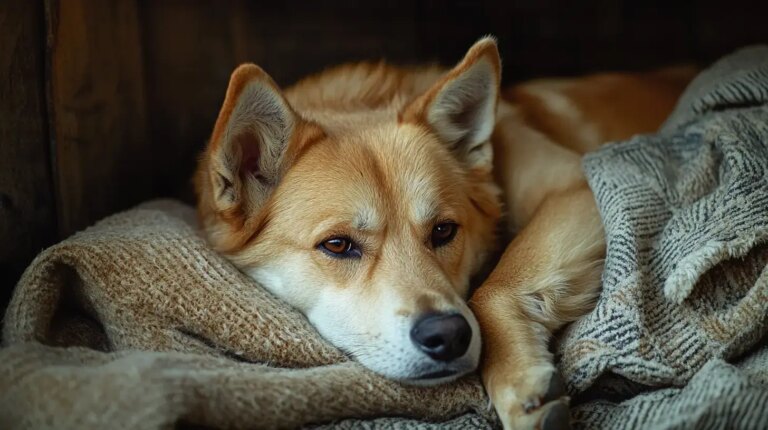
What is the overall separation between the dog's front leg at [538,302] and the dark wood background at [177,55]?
3.95ft

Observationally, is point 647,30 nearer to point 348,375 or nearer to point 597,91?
point 597,91

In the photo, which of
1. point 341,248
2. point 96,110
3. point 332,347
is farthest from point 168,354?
point 96,110

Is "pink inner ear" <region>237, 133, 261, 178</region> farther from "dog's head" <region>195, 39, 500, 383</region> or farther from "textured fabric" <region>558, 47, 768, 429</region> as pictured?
"textured fabric" <region>558, 47, 768, 429</region>

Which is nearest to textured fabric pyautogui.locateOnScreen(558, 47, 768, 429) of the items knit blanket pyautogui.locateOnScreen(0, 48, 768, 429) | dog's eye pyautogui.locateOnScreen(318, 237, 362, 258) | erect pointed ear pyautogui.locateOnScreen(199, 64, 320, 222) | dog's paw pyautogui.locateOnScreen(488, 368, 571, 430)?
knit blanket pyautogui.locateOnScreen(0, 48, 768, 429)

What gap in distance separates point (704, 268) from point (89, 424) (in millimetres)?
1346

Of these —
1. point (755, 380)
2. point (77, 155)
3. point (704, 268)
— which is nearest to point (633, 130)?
point (704, 268)

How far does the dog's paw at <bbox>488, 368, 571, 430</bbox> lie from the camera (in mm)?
1453

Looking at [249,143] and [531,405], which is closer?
[531,405]

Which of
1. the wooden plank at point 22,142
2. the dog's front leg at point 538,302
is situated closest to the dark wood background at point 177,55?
the wooden plank at point 22,142

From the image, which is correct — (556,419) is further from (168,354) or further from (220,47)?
(220,47)

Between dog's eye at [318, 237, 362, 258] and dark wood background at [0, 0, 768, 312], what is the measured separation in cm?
81

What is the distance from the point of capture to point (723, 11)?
3.51 m

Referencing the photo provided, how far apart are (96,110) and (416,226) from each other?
3.50ft

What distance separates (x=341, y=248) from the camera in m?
1.84
